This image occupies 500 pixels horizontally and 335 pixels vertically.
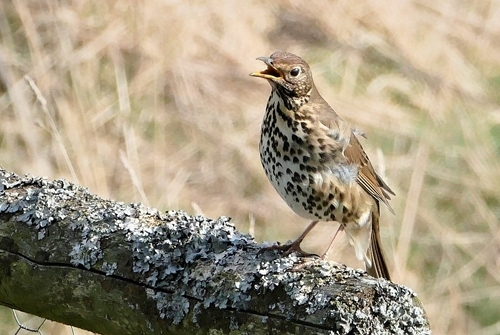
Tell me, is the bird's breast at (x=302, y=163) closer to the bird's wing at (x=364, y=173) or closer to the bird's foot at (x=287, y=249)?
the bird's wing at (x=364, y=173)

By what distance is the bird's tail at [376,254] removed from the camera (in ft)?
11.2

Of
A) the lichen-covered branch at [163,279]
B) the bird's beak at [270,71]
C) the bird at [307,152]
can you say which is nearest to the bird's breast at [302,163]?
the bird at [307,152]

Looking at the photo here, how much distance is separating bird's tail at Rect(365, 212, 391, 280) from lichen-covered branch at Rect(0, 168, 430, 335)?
57.4 inches

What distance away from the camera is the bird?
2947mm

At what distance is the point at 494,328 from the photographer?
5008 mm

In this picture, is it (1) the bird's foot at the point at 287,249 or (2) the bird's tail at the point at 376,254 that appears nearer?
(1) the bird's foot at the point at 287,249

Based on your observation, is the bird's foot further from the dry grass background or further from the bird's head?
the dry grass background

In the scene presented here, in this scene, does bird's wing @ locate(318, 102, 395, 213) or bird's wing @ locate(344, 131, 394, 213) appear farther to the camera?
bird's wing @ locate(344, 131, 394, 213)

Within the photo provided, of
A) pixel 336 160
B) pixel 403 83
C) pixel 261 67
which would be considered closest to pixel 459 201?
pixel 403 83

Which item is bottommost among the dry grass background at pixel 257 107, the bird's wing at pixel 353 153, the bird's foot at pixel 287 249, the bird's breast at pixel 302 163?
the bird's foot at pixel 287 249

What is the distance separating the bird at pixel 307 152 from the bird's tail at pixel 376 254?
0.55ft

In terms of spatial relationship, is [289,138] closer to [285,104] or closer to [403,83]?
[285,104]

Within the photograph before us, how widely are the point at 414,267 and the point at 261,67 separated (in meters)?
1.83

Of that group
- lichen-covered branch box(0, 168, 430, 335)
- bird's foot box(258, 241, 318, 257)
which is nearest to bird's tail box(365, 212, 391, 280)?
bird's foot box(258, 241, 318, 257)
